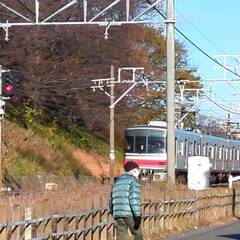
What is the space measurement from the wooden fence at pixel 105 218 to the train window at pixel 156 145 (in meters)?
16.2

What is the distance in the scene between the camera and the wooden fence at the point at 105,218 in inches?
554

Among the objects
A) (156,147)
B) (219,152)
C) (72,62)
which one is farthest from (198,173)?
(219,152)

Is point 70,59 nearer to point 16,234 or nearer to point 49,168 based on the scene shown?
point 49,168

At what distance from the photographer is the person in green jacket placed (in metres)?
14.1

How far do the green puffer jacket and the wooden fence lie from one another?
136 cm

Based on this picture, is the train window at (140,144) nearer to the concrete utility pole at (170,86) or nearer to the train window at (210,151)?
the train window at (210,151)

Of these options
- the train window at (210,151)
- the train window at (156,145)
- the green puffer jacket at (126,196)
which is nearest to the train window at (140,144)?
the train window at (156,145)

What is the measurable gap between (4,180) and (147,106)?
119 ft

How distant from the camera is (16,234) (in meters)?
13.8

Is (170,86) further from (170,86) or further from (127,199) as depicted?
(127,199)

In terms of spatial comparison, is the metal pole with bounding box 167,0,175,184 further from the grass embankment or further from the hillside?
the grass embankment

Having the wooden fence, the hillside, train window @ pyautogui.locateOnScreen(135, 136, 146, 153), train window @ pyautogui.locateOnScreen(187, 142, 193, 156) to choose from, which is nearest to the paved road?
the wooden fence

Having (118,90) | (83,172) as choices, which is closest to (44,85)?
(83,172)

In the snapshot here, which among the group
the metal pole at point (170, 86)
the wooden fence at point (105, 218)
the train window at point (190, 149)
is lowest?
the wooden fence at point (105, 218)
